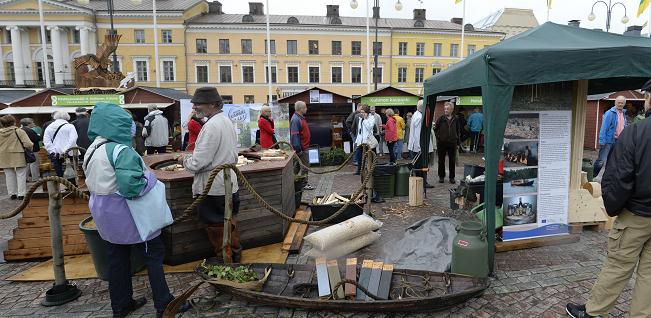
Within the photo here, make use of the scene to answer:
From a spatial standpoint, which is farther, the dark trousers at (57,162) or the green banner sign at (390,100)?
the green banner sign at (390,100)

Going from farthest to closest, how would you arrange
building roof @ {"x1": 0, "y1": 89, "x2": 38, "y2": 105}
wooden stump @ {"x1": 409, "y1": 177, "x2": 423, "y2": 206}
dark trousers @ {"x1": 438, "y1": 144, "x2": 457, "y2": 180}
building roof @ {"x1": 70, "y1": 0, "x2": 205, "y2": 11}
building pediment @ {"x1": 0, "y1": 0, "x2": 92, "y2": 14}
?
building roof @ {"x1": 70, "y1": 0, "x2": 205, "y2": 11}, building pediment @ {"x1": 0, "y1": 0, "x2": 92, "y2": 14}, building roof @ {"x1": 0, "y1": 89, "x2": 38, "y2": 105}, dark trousers @ {"x1": 438, "y1": 144, "x2": 457, "y2": 180}, wooden stump @ {"x1": 409, "y1": 177, "x2": 423, "y2": 206}

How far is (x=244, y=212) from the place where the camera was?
5020 mm

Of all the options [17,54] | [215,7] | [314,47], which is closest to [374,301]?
[314,47]

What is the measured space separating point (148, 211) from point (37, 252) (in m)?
2.87

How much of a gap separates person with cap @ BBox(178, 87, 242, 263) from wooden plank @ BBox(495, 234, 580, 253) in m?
3.31

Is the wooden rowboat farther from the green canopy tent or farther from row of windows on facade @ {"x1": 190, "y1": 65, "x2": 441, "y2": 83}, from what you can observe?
row of windows on facade @ {"x1": 190, "y1": 65, "x2": 441, "y2": 83}

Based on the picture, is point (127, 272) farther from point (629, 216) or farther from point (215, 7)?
point (215, 7)

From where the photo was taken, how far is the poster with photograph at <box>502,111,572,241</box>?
15.7 feet

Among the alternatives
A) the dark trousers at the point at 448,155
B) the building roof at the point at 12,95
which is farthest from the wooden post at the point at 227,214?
the building roof at the point at 12,95

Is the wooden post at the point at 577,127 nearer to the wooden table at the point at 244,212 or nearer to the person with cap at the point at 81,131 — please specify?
the wooden table at the point at 244,212

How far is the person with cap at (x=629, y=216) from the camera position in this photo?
9.46 ft

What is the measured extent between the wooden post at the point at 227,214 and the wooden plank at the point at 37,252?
2.23m

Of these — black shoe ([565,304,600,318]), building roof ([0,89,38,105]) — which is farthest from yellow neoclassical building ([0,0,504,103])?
black shoe ([565,304,600,318])

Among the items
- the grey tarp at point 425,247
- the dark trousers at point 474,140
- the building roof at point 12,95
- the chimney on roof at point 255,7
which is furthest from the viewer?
the chimney on roof at point 255,7
